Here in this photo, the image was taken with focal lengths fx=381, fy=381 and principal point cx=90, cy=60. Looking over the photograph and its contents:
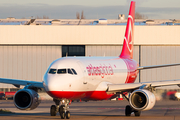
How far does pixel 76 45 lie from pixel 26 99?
3048 cm

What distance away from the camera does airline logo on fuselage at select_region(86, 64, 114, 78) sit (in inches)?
1117

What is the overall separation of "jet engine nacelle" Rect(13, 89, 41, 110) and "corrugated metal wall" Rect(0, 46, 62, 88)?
1159 inches

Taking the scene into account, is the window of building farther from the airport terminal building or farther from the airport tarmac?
the airport tarmac

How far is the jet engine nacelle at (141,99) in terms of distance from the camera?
89.0 feet

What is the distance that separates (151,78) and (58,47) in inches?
602

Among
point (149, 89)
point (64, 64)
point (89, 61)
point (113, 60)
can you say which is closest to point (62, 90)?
point (64, 64)

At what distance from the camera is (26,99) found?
97.0ft

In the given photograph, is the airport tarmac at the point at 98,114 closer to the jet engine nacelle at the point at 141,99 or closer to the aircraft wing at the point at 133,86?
the jet engine nacelle at the point at 141,99

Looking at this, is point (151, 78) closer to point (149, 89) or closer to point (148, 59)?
point (148, 59)

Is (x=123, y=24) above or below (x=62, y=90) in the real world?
above

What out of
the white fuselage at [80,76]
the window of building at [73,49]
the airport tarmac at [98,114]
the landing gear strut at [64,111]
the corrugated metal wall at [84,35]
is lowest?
the airport tarmac at [98,114]

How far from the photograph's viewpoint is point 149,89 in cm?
2953

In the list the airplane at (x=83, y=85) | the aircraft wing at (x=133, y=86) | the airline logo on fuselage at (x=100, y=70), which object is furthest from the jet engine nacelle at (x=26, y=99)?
the aircraft wing at (x=133, y=86)

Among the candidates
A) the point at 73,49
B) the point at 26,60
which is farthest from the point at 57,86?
the point at 26,60
